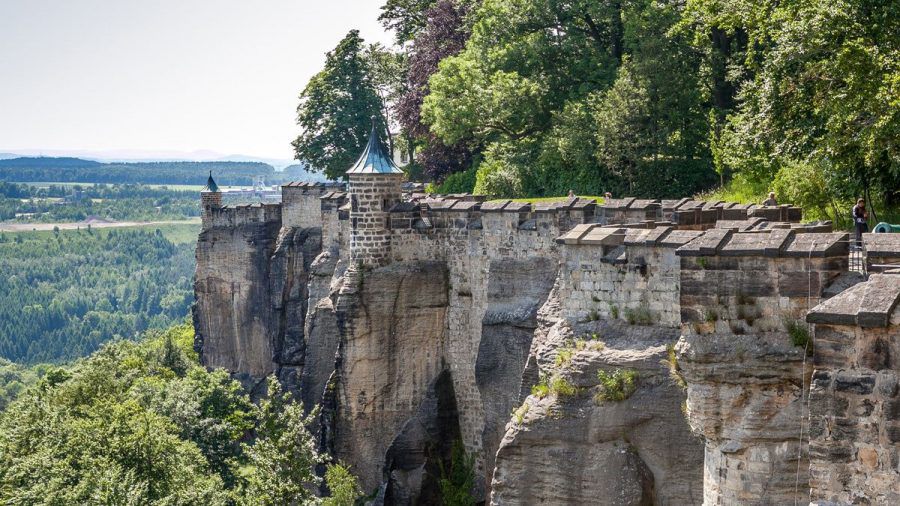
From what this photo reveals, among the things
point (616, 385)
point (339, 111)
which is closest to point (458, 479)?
point (616, 385)

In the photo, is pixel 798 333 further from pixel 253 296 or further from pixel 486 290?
pixel 253 296

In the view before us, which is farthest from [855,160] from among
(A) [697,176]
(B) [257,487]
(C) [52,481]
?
(C) [52,481]

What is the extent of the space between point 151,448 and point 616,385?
17347 mm

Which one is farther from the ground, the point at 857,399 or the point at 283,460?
the point at 857,399

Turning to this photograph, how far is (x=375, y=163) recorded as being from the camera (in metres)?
31.5

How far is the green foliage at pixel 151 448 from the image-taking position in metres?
31.8

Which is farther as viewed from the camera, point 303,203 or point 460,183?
point 460,183

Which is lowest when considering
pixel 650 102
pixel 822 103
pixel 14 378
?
pixel 14 378

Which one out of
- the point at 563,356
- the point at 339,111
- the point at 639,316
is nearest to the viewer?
the point at 639,316

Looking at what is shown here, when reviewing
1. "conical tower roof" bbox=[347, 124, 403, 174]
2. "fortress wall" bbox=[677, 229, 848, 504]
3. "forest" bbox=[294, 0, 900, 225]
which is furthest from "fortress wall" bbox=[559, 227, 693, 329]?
"conical tower roof" bbox=[347, 124, 403, 174]

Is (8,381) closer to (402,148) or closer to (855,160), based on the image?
(402,148)

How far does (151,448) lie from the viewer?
1321 inches

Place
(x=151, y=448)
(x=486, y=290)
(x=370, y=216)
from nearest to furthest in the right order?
(x=486, y=290), (x=370, y=216), (x=151, y=448)

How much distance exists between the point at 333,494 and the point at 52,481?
23.4ft
